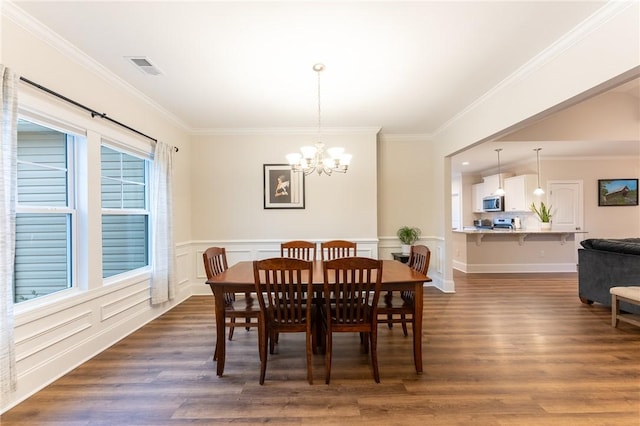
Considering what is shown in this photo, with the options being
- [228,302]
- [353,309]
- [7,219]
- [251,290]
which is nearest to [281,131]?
[228,302]

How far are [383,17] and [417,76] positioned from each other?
3.33 feet

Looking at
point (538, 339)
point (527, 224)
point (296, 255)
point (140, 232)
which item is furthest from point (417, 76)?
point (527, 224)

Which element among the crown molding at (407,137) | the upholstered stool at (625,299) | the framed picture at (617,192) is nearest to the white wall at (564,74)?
the crown molding at (407,137)

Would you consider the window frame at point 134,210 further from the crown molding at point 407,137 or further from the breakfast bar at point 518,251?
the breakfast bar at point 518,251

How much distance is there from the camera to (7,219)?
1.83 m

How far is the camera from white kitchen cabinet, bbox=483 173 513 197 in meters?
7.32

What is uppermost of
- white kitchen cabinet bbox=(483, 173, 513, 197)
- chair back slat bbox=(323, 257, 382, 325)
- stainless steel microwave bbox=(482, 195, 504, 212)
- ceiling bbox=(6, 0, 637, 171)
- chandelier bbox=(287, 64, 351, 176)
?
ceiling bbox=(6, 0, 637, 171)

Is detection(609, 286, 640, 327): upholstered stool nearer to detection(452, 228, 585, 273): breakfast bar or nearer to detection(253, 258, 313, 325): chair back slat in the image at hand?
detection(452, 228, 585, 273): breakfast bar

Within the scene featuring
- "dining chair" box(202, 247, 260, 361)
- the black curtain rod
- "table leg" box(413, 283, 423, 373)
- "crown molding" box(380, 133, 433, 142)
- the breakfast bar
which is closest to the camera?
the black curtain rod

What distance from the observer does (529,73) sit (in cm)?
266

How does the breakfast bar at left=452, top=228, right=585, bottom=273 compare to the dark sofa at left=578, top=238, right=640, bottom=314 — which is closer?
the dark sofa at left=578, top=238, right=640, bottom=314

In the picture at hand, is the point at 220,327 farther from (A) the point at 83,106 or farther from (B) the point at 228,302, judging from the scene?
(A) the point at 83,106

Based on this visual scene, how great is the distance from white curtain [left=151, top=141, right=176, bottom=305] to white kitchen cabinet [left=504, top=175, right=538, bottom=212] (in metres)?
7.30

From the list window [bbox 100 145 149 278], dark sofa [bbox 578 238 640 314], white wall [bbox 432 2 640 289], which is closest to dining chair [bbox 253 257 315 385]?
window [bbox 100 145 149 278]
